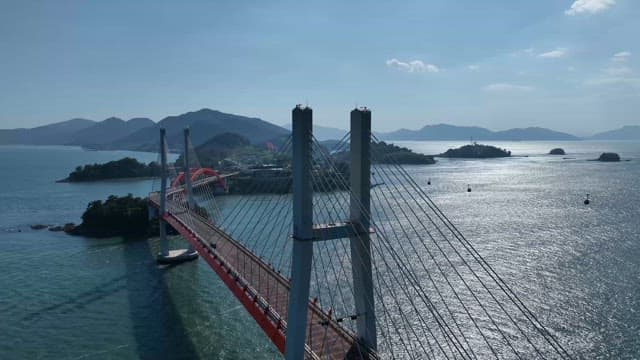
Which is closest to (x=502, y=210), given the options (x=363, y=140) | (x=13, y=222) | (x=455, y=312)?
(x=455, y=312)

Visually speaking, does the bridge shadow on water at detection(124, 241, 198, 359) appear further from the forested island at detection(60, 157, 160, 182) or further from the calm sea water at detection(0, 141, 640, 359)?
the forested island at detection(60, 157, 160, 182)

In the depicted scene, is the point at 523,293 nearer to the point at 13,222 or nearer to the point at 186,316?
the point at 186,316

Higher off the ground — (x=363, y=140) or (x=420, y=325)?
(x=363, y=140)

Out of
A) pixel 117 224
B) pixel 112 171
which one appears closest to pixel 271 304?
pixel 117 224

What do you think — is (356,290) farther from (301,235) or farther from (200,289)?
(200,289)

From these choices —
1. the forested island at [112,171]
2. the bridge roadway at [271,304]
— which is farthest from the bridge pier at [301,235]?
the forested island at [112,171]

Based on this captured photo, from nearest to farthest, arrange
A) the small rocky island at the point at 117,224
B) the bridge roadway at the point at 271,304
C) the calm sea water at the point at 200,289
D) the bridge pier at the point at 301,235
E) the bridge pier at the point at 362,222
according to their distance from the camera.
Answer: the bridge pier at the point at 301,235
the bridge pier at the point at 362,222
the bridge roadway at the point at 271,304
the calm sea water at the point at 200,289
the small rocky island at the point at 117,224

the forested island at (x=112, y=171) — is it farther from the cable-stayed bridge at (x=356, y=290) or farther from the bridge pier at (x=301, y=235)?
the bridge pier at (x=301, y=235)
